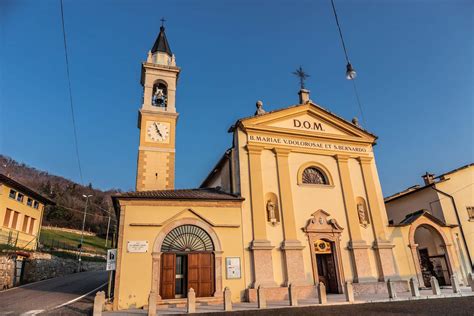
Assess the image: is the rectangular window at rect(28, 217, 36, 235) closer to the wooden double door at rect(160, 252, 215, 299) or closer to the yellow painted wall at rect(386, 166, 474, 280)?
the wooden double door at rect(160, 252, 215, 299)

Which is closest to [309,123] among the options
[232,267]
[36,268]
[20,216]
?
[232,267]

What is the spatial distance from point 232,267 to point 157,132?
10.2 metres

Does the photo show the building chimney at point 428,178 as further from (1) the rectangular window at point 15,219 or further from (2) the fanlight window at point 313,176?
(1) the rectangular window at point 15,219

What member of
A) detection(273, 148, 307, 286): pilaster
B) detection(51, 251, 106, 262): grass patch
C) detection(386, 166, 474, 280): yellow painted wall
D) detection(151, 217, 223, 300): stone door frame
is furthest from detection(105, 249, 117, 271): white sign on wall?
detection(51, 251, 106, 262): grass patch

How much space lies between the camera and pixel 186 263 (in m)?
13.5

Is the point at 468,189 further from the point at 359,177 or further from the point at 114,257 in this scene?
the point at 114,257

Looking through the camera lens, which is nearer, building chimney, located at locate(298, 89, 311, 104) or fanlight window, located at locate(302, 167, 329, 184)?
fanlight window, located at locate(302, 167, 329, 184)

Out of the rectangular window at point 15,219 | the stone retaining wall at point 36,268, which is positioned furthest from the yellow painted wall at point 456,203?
the rectangular window at point 15,219

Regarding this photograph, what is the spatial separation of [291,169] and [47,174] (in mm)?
78268

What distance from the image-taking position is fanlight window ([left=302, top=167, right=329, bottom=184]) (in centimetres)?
1697

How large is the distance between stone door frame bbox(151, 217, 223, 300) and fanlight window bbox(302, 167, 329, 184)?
6042 millimetres

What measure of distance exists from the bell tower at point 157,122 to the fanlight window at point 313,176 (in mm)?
8004

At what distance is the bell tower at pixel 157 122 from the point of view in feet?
61.7

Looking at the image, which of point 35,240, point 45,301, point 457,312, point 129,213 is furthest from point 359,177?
point 35,240
